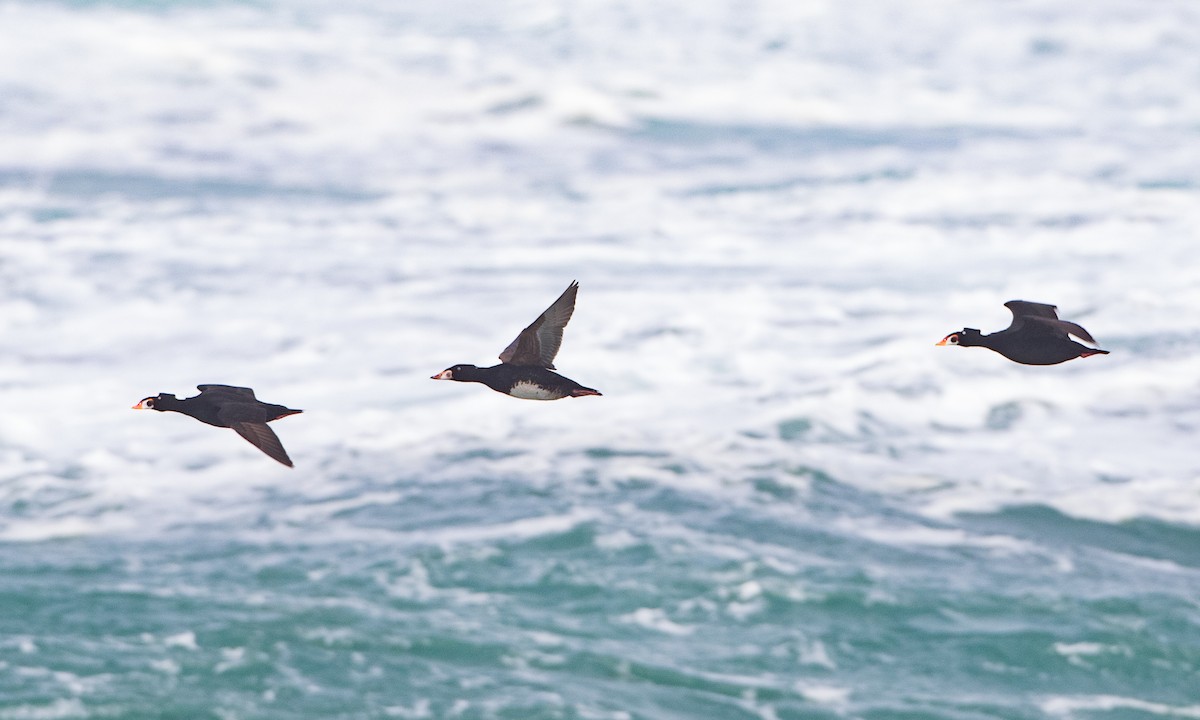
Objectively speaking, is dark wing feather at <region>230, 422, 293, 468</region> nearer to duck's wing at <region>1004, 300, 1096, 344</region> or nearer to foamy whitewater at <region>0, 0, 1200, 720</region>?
duck's wing at <region>1004, 300, 1096, 344</region>

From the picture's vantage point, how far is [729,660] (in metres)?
75.6

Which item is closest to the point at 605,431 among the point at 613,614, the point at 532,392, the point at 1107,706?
the point at 613,614

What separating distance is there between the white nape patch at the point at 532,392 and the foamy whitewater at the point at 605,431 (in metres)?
56.4

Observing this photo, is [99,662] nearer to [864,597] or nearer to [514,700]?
[514,700]

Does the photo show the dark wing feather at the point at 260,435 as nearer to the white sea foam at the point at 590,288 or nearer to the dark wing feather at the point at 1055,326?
the dark wing feather at the point at 1055,326

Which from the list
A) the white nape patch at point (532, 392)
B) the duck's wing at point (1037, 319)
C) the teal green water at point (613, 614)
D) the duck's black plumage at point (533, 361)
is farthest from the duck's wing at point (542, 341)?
the teal green water at point (613, 614)

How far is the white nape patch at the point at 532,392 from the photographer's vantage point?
47.1 ft

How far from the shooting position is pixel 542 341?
47.6 feet

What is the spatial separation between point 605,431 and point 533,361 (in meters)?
89.9

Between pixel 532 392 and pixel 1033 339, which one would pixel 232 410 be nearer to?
pixel 532 392

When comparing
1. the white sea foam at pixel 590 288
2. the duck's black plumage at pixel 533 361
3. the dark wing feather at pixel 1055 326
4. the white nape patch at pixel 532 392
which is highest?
the white sea foam at pixel 590 288

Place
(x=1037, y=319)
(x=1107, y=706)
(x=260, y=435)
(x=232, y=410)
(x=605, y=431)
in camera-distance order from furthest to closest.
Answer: (x=605, y=431) < (x=1107, y=706) < (x=1037, y=319) < (x=260, y=435) < (x=232, y=410)

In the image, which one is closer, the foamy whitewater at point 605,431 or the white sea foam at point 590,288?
the foamy whitewater at point 605,431

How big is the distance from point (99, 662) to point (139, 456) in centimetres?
2702
